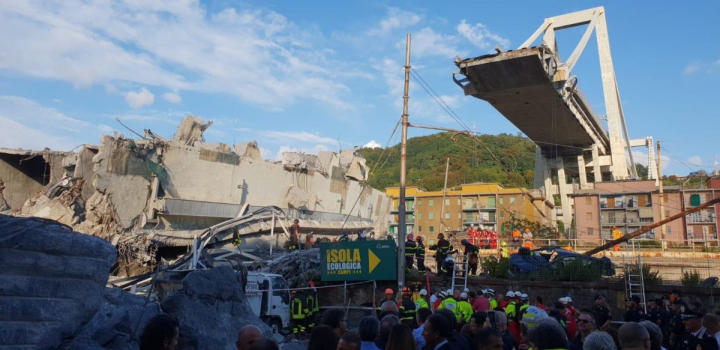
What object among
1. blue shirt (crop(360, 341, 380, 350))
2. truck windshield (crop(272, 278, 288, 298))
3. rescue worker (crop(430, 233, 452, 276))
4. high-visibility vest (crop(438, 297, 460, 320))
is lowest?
truck windshield (crop(272, 278, 288, 298))

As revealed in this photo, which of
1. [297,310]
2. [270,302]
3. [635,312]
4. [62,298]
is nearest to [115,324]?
[62,298]

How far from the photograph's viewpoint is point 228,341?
6.17 metres

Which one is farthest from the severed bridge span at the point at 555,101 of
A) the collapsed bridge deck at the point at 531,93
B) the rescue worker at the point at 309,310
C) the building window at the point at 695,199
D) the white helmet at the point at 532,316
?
the white helmet at the point at 532,316

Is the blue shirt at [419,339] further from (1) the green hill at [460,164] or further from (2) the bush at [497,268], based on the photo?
(1) the green hill at [460,164]

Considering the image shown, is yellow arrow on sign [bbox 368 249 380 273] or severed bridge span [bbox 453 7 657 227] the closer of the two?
yellow arrow on sign [bbox 368 249 380 273]

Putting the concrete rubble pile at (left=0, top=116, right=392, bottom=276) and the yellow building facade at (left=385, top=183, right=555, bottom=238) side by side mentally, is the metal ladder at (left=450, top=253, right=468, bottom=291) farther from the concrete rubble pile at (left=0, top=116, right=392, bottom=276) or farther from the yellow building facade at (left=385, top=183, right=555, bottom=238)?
the yellow building facade at (left=385, top=183, right=555, bottom=238)

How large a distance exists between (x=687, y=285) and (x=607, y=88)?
118 ft

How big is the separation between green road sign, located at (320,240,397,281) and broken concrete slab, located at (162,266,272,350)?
771cm

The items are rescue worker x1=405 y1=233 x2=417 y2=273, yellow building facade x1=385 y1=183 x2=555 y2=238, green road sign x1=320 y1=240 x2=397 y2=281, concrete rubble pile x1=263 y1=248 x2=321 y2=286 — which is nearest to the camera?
green road sign x1=320 y1=240 x2=397 y2=281

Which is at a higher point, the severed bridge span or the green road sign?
the severed bridge span

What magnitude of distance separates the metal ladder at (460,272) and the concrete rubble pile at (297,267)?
4303 mm

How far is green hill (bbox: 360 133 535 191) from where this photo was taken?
76.4 metres

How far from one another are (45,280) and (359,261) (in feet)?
34.7

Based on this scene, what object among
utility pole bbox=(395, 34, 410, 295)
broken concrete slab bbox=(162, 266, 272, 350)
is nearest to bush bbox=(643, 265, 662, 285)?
utility pole bbox=(395, 34, 410, 295)
